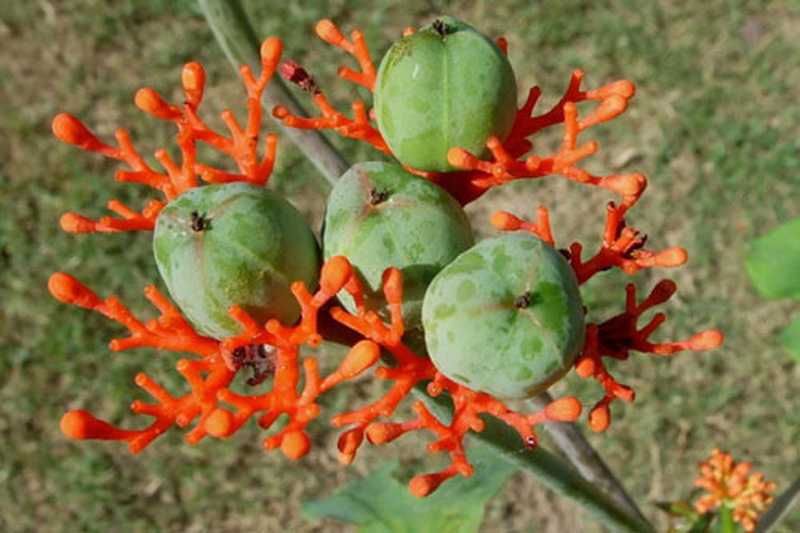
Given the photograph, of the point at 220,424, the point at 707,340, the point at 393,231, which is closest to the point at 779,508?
the point at 707,340

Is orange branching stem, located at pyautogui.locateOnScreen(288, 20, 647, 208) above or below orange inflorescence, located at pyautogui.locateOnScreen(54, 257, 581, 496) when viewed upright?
above

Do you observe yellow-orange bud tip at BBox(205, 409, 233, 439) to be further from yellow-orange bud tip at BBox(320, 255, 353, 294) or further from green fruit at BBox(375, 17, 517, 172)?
green fruit at BBox(375, 17, 517, 172)

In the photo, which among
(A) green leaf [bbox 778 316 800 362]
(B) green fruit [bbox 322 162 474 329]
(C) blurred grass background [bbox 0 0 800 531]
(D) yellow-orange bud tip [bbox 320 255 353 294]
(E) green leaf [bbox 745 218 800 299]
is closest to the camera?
(D) yellow-orange bud tip [bbox 320 255 353 294]

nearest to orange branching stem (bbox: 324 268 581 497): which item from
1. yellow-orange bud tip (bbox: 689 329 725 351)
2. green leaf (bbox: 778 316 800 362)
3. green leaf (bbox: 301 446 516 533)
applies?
yellow-orange bud tip (bbox: 689 329 725 351)

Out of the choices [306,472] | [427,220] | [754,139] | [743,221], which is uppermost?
[427,220]

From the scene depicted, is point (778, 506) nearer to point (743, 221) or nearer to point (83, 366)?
point (743, 221)

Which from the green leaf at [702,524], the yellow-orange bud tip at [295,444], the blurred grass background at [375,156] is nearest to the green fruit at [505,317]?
the yellow-orange bud tip at [295,444]

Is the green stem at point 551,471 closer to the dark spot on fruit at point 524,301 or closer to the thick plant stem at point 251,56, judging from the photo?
the dark spot on fruit at point 524,301

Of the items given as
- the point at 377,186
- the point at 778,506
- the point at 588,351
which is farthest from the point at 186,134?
the point at 778,506
